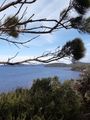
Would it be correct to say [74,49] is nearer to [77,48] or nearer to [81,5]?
[77,48]

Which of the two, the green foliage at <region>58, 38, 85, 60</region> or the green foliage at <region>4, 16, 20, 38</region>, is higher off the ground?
the green foliage at <region>4, 16, 20, 38</region>

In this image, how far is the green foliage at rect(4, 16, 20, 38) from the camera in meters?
6.43

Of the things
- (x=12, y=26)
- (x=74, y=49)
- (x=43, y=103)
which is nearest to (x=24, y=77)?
(x=43, y=103)

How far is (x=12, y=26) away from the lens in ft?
21.0

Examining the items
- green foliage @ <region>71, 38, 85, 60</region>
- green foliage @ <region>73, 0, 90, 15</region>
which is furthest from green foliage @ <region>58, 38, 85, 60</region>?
green foliage @ <region>73, 0, 90, 15</region>

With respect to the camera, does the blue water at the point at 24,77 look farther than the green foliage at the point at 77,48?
Yes

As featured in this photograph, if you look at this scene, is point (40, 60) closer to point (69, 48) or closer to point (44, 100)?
point (69, 48)

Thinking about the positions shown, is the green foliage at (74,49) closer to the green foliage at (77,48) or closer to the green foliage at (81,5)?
the green foliage at (77,48)

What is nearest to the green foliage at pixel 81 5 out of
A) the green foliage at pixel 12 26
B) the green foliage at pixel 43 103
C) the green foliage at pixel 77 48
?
the green foliage at pixel 77 48

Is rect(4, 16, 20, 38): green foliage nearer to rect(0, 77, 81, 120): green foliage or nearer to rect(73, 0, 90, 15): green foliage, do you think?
rect(73, 0, 90, 15): green foliage

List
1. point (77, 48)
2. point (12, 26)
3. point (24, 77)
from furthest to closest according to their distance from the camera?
point (24, 77) → point (77, 48) → point (12, 26)

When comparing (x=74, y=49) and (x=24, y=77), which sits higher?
(x=24, y=77)

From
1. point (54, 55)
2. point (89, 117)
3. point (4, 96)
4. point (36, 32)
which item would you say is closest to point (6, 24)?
point (36, 32)

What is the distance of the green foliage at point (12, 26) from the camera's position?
6.43m
